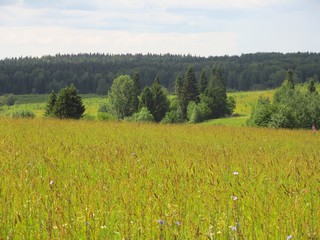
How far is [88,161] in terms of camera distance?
262 inches

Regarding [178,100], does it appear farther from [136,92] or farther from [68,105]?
[68,105]

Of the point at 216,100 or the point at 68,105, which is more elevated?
the point at 68,105

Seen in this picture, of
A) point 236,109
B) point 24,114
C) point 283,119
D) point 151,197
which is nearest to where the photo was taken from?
point 151,197

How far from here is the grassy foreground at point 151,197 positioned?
134 inches

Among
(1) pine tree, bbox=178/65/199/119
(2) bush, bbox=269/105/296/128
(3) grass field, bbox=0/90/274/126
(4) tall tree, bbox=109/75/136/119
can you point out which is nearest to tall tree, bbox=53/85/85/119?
(2) bush, bbox=269/105/296/128

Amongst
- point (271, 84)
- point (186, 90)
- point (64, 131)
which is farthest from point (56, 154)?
point (271, 84)

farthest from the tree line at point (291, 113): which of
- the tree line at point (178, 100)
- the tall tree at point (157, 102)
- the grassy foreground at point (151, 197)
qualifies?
the tall tree at point (157, 102)

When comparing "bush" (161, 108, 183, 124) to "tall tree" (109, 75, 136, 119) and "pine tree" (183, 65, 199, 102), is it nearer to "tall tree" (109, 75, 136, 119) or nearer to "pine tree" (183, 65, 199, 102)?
"pine tree" (183, 65, 199, 102)

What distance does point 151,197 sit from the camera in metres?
4.31

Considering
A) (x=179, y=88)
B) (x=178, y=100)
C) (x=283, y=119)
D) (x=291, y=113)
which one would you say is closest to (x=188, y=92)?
(x=179, y=88)

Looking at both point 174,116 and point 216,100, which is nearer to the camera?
point 174,116

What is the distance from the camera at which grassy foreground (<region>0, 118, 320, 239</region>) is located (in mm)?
3393

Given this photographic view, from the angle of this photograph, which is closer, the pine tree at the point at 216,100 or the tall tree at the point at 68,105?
the tall tree at the point at 68,105

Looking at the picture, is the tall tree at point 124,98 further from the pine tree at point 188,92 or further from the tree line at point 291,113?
the tree line at point 291,113
